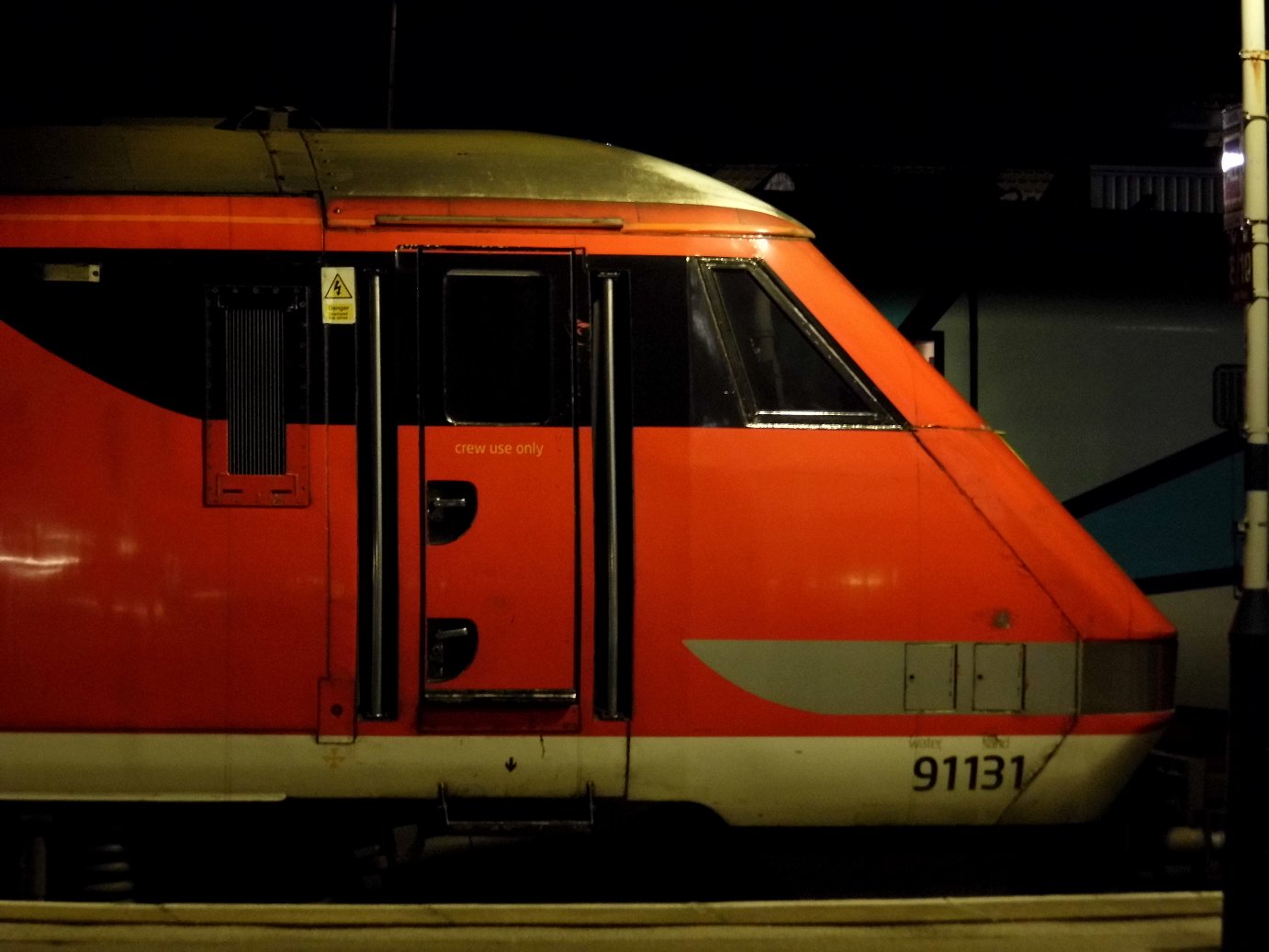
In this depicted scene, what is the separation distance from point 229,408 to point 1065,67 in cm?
839

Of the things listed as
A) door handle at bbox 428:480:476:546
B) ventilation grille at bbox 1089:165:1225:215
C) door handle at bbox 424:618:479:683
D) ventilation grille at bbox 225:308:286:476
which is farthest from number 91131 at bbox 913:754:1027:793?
ventilation grille at bbox 1089:165:1225:215

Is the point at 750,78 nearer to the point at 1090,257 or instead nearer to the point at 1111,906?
the point at 1090,257

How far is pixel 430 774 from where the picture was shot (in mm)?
4520

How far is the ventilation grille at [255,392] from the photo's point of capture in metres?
4.49

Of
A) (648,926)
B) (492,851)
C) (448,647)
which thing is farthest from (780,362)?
(492,851)

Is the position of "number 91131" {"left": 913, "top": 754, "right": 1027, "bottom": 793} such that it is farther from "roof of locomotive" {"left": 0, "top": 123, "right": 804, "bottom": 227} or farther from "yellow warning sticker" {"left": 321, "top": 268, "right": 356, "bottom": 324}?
"yellow warning sticker" {"left": 321, "top": 268, "right": 356, "bottom": 324}

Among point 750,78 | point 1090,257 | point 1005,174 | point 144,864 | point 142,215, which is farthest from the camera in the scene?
point 1005,174

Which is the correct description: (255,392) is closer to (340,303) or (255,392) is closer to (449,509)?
(340,303)

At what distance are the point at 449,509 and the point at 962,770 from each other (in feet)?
7.11

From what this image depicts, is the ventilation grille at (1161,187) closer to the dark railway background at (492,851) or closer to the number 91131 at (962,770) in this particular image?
the dark railway background at (492,851)

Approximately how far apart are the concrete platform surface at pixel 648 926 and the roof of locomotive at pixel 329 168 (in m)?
2.62

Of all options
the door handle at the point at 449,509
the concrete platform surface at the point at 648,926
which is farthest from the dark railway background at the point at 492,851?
the door handle at the point at 449,509

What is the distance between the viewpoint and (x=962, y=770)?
4566 mm

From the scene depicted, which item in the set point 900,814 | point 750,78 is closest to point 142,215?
point 900,814
